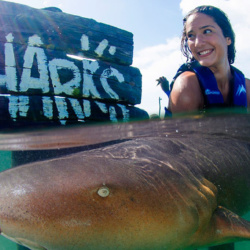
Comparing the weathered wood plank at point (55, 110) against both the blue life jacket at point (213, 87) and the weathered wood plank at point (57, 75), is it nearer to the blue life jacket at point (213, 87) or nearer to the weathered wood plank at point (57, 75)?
the weathered wood plank at point (57, 75)

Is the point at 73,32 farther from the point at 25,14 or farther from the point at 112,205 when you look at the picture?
the point at 112,205

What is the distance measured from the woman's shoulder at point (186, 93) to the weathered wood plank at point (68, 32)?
174 centimetres

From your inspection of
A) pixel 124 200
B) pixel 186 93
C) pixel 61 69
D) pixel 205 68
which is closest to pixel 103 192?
pixel 124 200

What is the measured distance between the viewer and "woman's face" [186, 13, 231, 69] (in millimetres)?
3734

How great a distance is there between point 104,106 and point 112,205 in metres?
3.15

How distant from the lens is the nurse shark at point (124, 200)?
1533 millimetres

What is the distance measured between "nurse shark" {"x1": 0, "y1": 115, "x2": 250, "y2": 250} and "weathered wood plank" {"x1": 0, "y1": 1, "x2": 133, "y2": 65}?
103 inches

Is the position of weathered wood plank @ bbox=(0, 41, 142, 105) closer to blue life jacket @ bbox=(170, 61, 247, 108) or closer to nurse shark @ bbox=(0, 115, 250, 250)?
blue life jacket @ bbox=(170, 61, 247, 108)

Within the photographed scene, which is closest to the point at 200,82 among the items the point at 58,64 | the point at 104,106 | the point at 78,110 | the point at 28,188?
the point at 104,106

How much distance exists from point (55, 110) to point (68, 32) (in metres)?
1.47

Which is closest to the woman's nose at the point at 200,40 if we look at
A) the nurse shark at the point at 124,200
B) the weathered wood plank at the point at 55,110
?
the nurse shark at the point at 124,200

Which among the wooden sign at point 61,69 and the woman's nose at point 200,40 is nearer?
the woman's nose at point 200,40

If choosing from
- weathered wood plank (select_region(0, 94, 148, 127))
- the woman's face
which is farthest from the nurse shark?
weathered wood plank (select_region(0, 94, 148, 127))

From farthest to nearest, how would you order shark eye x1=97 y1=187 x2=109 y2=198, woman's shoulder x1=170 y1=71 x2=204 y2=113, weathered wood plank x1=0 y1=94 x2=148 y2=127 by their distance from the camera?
weathered wood plank x1=0 y1=94 x2=148 y2=127, woman's shoulder x1=170 y1=71 x2=204 y2=113, shark eye x1=97 y1=187 x2=109 y2=198
